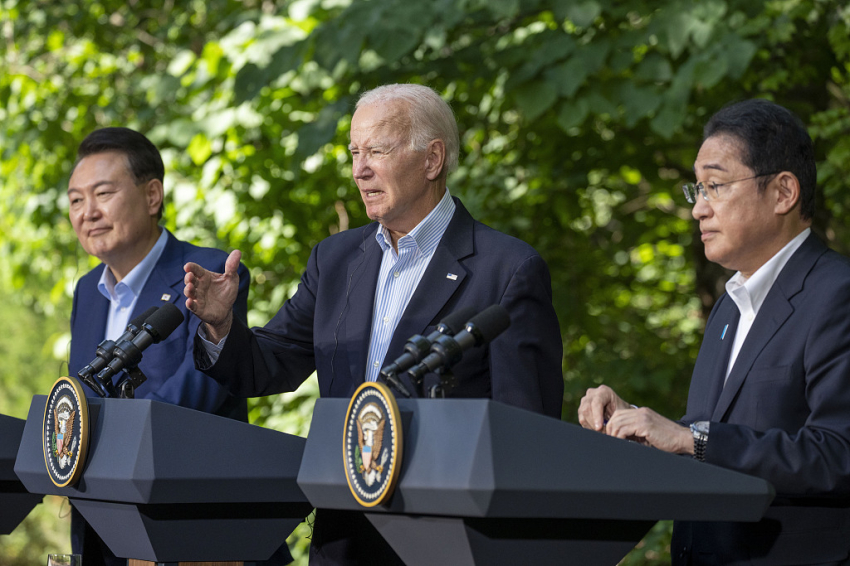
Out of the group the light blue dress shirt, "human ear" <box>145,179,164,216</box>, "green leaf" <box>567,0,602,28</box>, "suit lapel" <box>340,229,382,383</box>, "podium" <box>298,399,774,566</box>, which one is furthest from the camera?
"green leaf" <box>567,0,602,28</box>

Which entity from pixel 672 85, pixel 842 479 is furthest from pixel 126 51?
pixel 842 479

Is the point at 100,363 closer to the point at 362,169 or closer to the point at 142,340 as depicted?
the point at 142,340

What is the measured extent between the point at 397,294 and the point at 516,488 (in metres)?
1.15

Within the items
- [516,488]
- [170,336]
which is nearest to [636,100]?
[170,336]

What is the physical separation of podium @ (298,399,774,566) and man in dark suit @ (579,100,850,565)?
226 mm

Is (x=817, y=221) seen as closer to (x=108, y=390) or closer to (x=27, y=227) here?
(x=108, y=390)

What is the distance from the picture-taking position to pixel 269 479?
2137mm

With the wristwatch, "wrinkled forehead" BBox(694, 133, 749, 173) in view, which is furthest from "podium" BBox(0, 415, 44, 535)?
"wrinkled forehead" BBox(694, 133, 749, 173)

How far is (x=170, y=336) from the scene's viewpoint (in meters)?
3.06

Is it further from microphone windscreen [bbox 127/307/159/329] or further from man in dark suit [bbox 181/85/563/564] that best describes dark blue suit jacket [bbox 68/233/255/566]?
microphone windscreen [bbox 127/307/159/329]

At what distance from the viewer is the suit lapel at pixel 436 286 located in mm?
2457

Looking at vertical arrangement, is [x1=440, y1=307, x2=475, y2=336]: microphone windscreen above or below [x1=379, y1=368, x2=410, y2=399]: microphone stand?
above

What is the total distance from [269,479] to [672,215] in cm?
486

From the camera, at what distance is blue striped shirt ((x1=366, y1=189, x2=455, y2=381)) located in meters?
2.54
